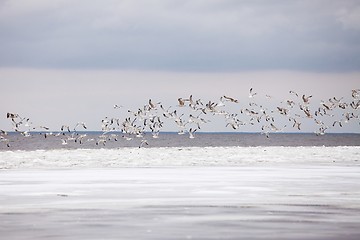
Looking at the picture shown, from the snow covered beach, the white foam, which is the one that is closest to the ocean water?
the snow covered beach

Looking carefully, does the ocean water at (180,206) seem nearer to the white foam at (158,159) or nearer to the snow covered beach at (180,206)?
the snow covered beach at (180,206)

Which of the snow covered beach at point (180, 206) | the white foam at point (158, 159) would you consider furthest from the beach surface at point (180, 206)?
the white foam at point (158, 159)

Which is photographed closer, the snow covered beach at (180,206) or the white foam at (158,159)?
the snow covered beach at (180,206)

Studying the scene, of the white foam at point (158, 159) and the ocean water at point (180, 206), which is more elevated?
the ocean water at point (180, 206)

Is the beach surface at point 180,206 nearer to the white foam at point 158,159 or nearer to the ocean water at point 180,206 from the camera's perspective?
the ocean water at point 180,206

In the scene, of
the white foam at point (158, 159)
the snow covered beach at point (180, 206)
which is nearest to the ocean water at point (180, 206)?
the snow covered beach at point (180, 206)

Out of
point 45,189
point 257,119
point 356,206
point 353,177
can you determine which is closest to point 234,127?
point 257,119

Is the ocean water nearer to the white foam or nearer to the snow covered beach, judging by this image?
the snow covered beach

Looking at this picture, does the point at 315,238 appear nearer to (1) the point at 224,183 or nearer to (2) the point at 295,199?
(2) the point at 295,199

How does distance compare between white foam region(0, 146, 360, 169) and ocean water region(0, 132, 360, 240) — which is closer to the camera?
ocean water region(0, 132, 360, 240)

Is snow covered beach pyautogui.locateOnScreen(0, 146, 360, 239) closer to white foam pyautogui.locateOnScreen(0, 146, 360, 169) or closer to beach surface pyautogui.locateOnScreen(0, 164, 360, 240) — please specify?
beach surface pyautogui.locateOnScreen(0, 164, 360, 240)

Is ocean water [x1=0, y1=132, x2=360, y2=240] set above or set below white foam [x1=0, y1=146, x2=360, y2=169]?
above

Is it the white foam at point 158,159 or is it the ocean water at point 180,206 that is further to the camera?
the white foam at point 158,159

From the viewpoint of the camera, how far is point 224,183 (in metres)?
30.9
